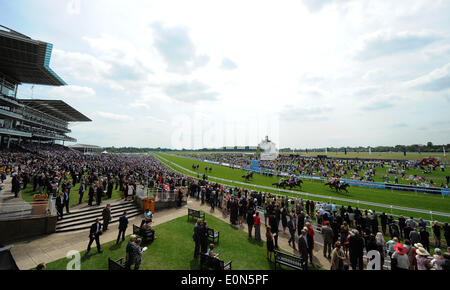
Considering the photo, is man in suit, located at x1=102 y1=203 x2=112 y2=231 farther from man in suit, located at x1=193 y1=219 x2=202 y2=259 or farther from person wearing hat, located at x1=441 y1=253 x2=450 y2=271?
person wearing hat, located at x1=441 y1=253 x2=450 y2=271

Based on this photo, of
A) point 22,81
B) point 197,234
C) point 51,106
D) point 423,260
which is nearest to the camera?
point 423,260

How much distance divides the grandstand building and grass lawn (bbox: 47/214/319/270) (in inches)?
1561

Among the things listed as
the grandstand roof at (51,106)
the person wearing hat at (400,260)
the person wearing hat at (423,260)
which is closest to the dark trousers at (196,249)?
the person wearing hat at (400,260)

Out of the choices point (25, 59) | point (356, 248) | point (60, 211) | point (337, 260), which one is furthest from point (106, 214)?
point (25, 59)

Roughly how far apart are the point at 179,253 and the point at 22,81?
219 feet

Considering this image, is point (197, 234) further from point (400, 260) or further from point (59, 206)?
point (59, 206)

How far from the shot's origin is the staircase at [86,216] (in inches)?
383

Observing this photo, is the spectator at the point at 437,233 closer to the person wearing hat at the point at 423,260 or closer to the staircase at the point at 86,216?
the person wearing hat at the point at 423,260

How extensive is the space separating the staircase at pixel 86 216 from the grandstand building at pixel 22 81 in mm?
35259

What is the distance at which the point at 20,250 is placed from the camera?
7.56 m

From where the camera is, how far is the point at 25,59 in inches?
1332
